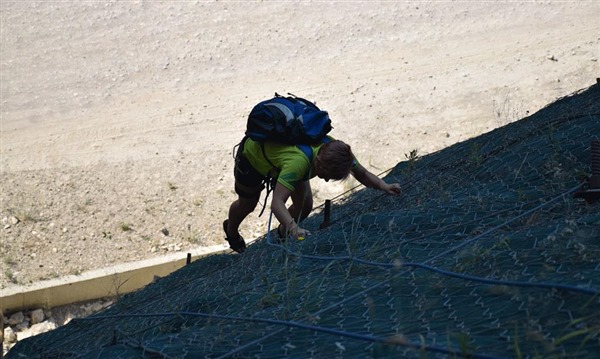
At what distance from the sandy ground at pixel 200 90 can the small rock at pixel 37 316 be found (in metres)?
0.32

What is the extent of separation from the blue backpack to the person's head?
0.22 m

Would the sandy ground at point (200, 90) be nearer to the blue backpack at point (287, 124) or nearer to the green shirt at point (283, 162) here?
the green shirt at point (283, 162)

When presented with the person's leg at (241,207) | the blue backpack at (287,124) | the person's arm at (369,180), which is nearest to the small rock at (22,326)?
the person's leg at (241,207)

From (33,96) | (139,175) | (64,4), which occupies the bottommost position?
(139,175)

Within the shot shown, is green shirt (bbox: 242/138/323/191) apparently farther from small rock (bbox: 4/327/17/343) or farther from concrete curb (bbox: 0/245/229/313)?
small rock (bbox: 4/327/17/343)

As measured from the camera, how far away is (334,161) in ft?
17.4

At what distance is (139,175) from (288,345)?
6.41 metres

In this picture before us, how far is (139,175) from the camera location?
Answer: 10000 mm

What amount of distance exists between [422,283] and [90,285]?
5.11 meters

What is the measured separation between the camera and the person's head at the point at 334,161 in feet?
17.4

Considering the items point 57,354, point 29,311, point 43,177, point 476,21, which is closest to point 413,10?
point 476,21

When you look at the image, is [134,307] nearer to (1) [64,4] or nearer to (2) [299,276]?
(2) [299,276]

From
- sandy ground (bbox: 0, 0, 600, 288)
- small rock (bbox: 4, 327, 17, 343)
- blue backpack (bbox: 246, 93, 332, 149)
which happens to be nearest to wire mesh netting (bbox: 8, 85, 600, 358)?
blue backpack (bbox: 246, 93, 332, 149)

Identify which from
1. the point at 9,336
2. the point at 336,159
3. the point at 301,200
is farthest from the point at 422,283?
the point at 9,336
